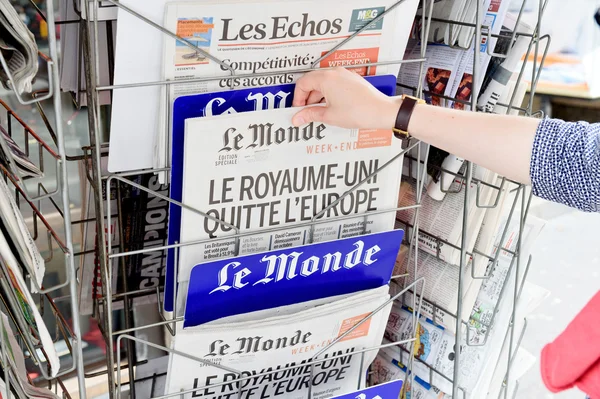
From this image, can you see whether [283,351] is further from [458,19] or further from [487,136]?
[458,19]

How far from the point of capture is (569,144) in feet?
2.23

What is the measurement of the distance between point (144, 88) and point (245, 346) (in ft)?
1.12

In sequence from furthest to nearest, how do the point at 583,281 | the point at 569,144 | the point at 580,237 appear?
the point at 580,237 → the point at 583,281 → the point at 569,144

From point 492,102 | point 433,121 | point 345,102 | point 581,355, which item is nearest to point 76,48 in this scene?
point 345,102

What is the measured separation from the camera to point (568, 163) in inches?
A: 27.0

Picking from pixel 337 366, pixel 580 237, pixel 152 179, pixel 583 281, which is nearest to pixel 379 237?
pixel 337 366

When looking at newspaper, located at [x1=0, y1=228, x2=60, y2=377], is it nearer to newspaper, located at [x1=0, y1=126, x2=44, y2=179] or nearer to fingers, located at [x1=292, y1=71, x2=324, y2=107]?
newspaper, located at [x1=0, y1=126, x2=44, y2=179]

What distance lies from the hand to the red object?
300mm

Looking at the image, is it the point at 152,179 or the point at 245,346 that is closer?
the point at 245,346

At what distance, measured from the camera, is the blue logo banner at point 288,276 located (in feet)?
2.56

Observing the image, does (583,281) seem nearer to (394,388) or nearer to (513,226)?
(513,226)

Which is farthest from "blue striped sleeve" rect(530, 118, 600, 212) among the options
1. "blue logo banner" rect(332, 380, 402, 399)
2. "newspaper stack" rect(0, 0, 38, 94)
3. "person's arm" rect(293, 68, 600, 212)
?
"newspaper stack" rect(0, 0, 38, 94)

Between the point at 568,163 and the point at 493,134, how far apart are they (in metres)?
0.08

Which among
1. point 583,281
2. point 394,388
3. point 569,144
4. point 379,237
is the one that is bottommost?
point 583,281
